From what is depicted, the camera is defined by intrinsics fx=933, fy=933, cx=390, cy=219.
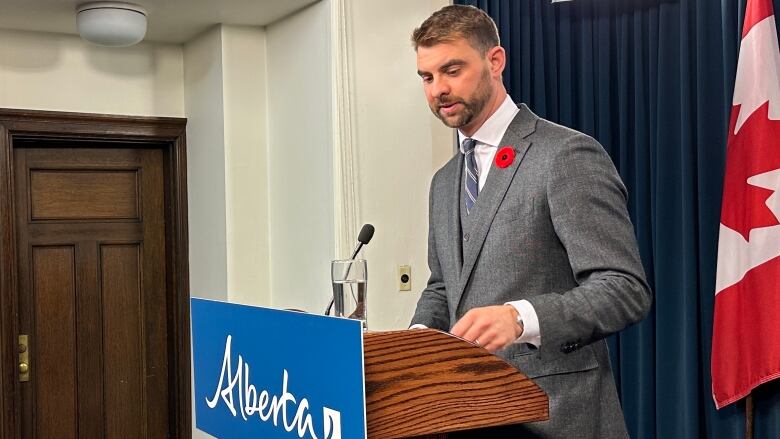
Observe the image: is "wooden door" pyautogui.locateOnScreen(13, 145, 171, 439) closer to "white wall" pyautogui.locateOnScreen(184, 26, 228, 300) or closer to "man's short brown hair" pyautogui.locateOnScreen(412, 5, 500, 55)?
"white wall" pyautogui.locateOnScreen(184, 26, 228, 300)

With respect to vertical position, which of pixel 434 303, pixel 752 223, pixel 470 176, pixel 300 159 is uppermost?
pixel 300 159

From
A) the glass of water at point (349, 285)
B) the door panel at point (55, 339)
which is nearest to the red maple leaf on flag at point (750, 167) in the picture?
the glass of water at point (349, 285)

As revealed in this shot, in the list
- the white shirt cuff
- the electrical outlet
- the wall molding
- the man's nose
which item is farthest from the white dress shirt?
the electrical outlet

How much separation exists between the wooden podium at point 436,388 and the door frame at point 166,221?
10.9ft

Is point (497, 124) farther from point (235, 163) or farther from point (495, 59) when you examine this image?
point (235, 163)

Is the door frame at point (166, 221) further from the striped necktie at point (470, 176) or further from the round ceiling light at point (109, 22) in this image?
the striped necktie at point (470, 176)

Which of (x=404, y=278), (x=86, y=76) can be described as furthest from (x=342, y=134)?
(x=86, y=76)

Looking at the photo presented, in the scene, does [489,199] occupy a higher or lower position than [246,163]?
lower

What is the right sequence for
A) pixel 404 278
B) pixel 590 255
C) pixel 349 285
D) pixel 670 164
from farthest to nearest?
pixel 404 278 → pixel 670 164 → pixel 349 285 → pixel 590 255

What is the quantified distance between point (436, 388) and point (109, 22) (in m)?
2.98

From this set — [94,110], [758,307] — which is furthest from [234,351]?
[94,110]

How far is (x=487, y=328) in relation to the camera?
1190 mm

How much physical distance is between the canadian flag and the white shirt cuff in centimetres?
192

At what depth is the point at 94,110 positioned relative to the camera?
13.9ft
